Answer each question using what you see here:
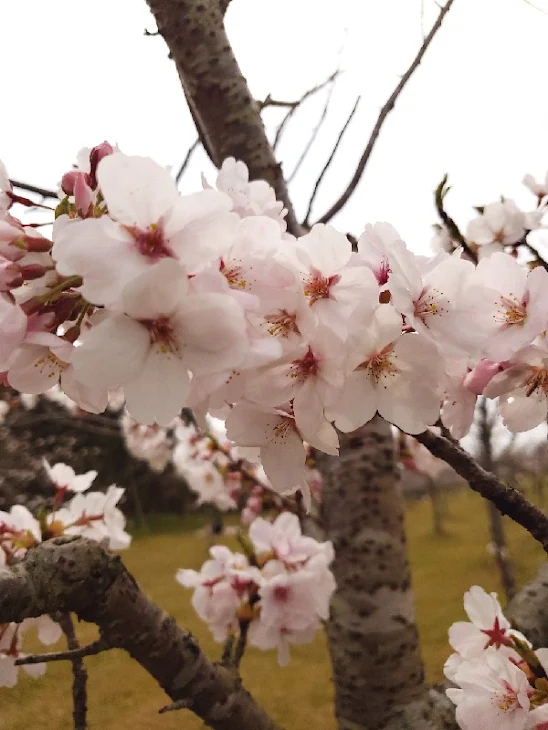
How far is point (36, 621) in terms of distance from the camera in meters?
0.85

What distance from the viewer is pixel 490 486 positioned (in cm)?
53

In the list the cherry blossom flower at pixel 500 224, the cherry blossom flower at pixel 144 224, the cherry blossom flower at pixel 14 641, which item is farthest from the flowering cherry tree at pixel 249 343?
the cherry blossom flower at pixel 500 224

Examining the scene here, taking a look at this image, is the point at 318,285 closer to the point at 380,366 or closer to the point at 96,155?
the point at 380,366

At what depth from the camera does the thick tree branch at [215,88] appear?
90cm

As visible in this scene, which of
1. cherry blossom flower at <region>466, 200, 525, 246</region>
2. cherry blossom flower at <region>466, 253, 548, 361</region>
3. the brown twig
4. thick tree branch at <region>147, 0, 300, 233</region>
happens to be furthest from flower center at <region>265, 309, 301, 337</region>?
cherry blossom flower at <region>466, 200, 525, 246</region>

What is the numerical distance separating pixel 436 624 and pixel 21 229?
4.73 feet

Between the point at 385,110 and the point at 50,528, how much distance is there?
2.70 feet

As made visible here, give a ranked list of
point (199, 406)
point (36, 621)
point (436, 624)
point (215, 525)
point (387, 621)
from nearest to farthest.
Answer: point (199, 406), point (36, 621), point (387, 621), point (436, 624), point (215, 525)

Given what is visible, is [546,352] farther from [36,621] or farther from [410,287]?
[36,621]

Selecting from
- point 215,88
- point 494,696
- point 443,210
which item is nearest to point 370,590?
point 494,696

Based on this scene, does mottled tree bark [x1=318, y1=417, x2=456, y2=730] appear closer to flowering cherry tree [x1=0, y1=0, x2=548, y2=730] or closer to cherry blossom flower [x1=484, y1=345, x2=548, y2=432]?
flowering cherry tree [x1=0, y1=0, x2=548, y2=730]

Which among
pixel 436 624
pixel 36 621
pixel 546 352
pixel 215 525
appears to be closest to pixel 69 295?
pixel 546 352

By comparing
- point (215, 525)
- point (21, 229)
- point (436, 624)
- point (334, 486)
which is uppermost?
point (21, 229)

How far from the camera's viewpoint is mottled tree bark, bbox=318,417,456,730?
97cm
